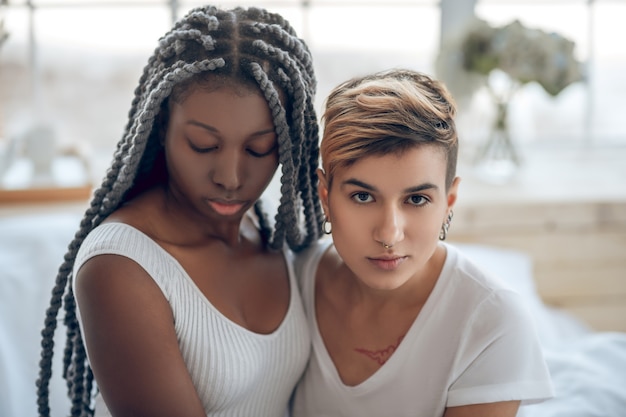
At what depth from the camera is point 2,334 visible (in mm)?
1509

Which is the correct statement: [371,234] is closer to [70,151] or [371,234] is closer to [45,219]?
[45,219]

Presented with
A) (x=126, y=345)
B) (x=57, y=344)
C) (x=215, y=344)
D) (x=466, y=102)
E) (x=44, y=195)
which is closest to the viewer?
(x=126, y=345)

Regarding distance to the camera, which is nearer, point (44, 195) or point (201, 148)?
point (201, 148)

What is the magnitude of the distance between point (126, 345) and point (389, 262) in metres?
0.40

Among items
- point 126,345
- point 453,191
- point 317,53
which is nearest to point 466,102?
point 317,53

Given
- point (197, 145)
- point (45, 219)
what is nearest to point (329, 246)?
point (197, 145)

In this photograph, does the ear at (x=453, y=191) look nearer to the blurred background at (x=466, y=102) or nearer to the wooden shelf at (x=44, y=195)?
the blurred background at (x=466, y=102)

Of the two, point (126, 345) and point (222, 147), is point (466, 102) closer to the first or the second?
point (222, 147)

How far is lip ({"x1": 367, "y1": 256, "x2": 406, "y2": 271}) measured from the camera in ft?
3.73

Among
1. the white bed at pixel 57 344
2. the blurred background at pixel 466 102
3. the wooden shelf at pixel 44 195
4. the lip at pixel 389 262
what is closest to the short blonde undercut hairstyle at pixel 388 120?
the lip at pixel 389 262

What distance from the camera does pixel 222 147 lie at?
1.07 metres

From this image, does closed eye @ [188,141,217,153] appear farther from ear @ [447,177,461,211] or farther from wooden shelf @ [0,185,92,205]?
wooden shelf @ [0,185,92,205]

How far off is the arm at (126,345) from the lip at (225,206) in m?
0.15

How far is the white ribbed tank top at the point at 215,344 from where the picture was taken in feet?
3.63
